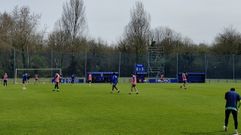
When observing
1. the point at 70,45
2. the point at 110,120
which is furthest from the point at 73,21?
the point at 110,120

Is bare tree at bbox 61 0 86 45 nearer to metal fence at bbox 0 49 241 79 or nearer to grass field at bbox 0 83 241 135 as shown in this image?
metal fence at bbox 0 49 241 79

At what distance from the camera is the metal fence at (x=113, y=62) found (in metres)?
78.8

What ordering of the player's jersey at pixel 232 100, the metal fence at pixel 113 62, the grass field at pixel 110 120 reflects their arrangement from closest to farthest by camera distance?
1. the grass field at pixel 110 120
2. the player's jersey at pixel 232 100
3. the metal fence at pixel 113 62

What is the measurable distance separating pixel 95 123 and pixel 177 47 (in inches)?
3858

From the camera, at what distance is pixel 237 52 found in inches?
4144

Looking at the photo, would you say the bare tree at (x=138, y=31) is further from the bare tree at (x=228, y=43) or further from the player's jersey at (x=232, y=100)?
the player's jersey at (x=232, y=100)

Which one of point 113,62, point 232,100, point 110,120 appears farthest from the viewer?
point 113,62

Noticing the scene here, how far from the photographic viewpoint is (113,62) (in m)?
87.3

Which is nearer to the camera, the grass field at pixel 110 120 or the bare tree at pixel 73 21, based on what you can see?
the grass field at pixel 110 120

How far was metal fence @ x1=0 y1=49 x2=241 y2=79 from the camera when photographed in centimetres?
7875

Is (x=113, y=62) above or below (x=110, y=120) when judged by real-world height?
above

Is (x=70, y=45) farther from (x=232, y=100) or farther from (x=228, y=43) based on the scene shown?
(x=232, y=100)

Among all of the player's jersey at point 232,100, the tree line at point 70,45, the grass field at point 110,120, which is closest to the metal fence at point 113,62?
the tree line at point 70,45

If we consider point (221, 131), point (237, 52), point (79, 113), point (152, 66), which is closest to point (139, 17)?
point (152, 66)
